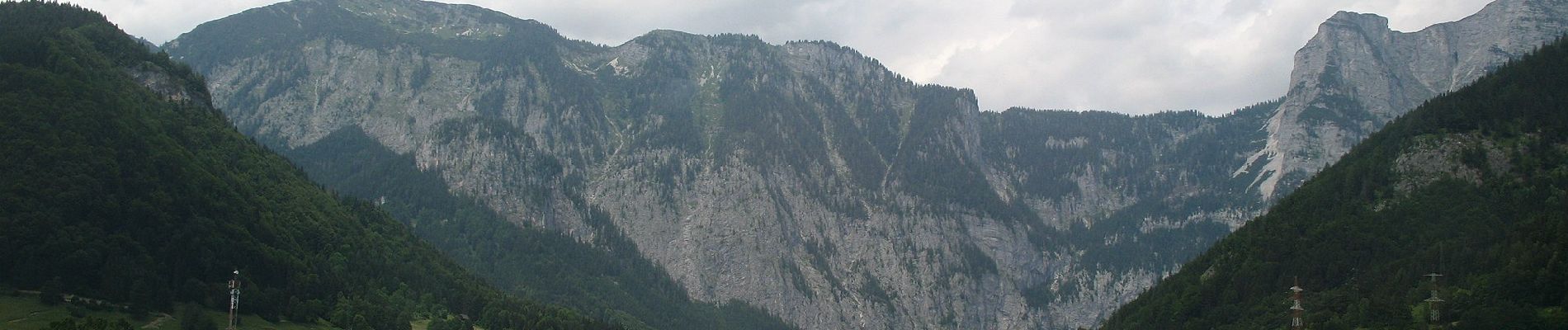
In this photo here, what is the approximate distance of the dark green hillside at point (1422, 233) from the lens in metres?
136

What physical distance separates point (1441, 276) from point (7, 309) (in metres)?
135

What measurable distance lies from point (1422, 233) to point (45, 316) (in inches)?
5497

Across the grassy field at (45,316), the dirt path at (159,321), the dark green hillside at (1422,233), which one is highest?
the dark green hillside at (1422,233)

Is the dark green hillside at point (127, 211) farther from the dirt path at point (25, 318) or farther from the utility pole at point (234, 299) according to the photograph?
the dirt path at point (25, 318)

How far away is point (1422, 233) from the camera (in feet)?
525

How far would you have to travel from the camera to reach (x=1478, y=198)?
161625 millimetres

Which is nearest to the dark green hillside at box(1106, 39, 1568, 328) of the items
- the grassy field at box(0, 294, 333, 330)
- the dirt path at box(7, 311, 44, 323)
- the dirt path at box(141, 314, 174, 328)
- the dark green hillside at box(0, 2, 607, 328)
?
the dark green hillside at box(0, 2, 607, 328)

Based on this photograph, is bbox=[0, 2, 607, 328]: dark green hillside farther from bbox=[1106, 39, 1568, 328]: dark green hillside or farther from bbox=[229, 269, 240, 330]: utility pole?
bbox=[1106, 39, 1568, 328]: dark green hillside

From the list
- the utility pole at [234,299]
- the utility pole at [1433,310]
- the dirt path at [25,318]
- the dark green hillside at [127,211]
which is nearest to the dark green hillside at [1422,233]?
the utility pole at [1433,310]

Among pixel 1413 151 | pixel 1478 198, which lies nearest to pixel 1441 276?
pixel 1478 198

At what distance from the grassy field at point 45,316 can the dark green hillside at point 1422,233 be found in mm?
111024

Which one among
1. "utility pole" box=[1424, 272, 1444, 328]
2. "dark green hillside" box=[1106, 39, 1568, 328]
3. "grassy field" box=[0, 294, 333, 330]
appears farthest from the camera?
"dark green hillside" box=[1106, 39, 1568, 328]

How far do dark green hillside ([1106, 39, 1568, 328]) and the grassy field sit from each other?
111 m

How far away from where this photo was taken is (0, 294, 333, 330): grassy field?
127m
